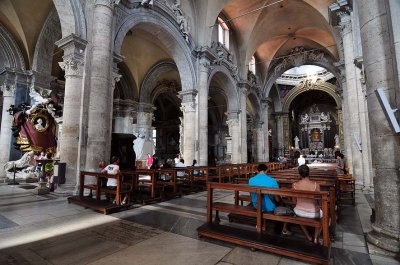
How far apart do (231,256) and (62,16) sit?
821cm

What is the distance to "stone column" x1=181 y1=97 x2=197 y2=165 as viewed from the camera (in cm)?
1235

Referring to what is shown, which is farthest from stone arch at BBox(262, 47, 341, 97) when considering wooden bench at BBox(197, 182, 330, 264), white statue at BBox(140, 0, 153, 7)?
wooden bench at BBox(197, 182, 330, 264)

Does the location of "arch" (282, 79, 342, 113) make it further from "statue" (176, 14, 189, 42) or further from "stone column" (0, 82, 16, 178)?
"stone column" (0, 82, 16, 178)

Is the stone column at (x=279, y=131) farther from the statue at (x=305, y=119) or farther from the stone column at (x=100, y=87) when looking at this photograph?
the stone column at (x=100, y=87)

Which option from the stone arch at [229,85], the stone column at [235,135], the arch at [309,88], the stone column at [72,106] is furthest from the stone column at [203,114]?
the arch at [309,88]

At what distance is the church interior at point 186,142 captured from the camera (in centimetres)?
300

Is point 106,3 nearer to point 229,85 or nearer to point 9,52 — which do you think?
point 9,52

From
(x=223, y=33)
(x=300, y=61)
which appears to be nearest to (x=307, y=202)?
(x=223, y=33)

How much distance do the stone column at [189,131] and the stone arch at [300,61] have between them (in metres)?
12.9

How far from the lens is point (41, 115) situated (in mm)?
10859

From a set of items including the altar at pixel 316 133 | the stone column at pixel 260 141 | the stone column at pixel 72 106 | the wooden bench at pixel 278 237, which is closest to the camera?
the wooden bench at pixel 278 237

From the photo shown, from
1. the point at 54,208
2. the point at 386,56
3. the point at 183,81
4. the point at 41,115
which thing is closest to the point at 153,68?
the point at 183,81

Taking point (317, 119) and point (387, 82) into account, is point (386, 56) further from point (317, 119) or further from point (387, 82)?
point (317, 119)

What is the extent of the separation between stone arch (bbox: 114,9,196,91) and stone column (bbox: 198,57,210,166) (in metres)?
0.62
